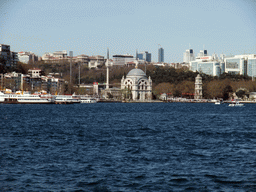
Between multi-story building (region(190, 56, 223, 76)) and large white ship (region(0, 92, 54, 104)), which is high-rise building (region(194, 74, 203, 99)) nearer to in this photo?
multi-story building (region(190, 56, 223, 76))

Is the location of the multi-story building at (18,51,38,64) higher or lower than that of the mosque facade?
higher

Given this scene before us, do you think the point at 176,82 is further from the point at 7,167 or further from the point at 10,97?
the point at 7,167

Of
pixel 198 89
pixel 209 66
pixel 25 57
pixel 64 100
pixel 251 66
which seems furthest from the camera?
pixel 25 57

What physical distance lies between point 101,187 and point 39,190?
1.77m

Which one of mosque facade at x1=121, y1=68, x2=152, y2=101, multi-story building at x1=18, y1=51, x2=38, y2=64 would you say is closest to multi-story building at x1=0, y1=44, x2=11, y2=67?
mosque facade at x1=121, y1=68, x2=152, y2=101

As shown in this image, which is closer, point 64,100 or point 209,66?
point 64,100

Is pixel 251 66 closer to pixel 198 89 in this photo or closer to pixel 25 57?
pixel 198 89

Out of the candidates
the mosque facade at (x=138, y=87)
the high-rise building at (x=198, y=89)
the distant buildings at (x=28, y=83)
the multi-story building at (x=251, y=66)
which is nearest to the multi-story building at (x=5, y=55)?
the distant buildings at (x=28, y=83)

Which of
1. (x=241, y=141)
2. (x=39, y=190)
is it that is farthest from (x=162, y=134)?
(x=39, y=190)

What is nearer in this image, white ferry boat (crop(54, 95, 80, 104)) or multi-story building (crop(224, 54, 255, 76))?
white ferry boat (crop(54, 95, 80, 104))

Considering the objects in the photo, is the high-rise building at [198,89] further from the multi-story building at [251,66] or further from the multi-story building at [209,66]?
the multi-story building at [251,66]

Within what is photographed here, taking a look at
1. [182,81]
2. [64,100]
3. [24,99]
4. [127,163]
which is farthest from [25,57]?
[127,163]

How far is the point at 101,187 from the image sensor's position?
41.3 ft

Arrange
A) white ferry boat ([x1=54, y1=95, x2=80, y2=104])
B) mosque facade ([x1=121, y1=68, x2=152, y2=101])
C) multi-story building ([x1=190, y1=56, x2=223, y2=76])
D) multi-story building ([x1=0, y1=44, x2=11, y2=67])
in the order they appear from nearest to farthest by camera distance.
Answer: white ferry boat ([x1=54, y1=95, x2=80, y2=104]), multi-story building ([x1=0, y1=44, x2=11, y2=67]), mosque facade ([x1=121, y1=68, x2=152, y2=101]), multi-story building ([x1=190, y1=56, x2=223, y2=76])
